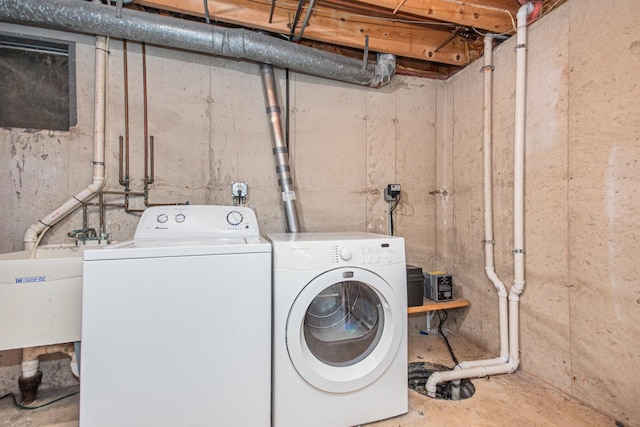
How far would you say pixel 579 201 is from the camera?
1562 mm

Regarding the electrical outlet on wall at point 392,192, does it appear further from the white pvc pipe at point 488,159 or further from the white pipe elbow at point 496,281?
the white pipe elbow at point 496,281

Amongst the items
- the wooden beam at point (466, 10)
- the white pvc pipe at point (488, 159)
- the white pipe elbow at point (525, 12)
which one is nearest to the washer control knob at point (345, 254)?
the white pvc pipe at point (488, 159)

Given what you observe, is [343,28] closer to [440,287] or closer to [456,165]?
[456,165]

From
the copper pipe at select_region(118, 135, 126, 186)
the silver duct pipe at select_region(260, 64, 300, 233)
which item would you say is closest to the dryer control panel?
the silver duct pipe at select_region(260, 64, 300, 233)

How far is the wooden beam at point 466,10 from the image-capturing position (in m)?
1.79

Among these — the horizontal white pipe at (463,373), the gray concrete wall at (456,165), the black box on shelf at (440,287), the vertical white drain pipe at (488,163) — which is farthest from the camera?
the black box on shelf at (440,287)

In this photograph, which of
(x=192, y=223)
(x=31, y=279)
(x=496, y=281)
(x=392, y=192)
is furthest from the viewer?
(x=392, y=192)

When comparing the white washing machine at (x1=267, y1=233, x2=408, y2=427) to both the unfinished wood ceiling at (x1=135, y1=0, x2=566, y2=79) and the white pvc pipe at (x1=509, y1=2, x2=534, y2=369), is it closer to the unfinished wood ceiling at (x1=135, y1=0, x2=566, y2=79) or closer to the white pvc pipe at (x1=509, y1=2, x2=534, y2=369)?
the white pvc pipe at (x1=509, y1=2, x2=534, y2=369)

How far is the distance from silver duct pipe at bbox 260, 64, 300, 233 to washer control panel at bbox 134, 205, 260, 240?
12.3 inches

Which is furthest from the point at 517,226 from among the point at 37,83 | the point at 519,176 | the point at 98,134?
the point at 37,83

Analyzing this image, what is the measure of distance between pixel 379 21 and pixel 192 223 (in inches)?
76.8

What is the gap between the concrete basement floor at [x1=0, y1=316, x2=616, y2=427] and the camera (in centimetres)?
143

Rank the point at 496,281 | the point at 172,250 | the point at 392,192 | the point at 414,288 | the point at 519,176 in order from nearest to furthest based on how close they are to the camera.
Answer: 1. the point at 172,250
2. the point at 519,176
3. the point at 496,281
4. the point at 414,288
5. the point at 392,192

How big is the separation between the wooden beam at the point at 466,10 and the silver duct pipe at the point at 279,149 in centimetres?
76
